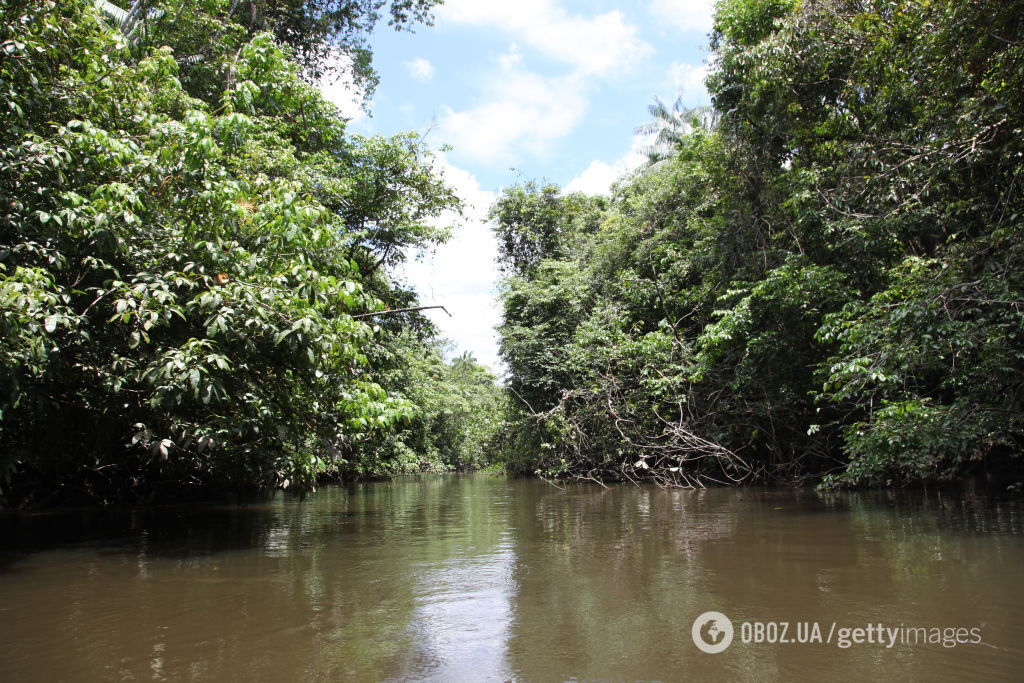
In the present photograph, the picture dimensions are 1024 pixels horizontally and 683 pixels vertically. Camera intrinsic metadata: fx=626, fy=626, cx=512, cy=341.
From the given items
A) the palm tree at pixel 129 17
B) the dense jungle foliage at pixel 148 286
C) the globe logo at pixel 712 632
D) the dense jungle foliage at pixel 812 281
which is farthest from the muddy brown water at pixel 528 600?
the palm tree at pixel 129 17


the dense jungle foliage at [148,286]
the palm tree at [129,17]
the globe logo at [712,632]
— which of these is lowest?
the globe logo at [712,632]

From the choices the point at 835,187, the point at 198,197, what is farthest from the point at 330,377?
the point at 835,187

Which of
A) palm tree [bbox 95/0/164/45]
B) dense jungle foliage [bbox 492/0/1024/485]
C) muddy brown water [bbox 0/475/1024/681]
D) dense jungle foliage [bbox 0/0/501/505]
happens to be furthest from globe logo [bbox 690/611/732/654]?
palm tree [bbox 95/0/164/45]

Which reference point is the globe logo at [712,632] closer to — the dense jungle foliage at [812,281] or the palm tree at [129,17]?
the dense jungle foliage at [812,281]

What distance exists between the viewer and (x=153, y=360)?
17.4 ft

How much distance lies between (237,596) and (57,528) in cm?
504

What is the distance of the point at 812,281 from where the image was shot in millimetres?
9641

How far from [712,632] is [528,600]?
1139 millimetres

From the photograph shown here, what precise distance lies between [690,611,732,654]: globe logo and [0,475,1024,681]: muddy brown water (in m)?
0.03

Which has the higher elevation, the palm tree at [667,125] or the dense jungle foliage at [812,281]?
the palm tree at [667,125]

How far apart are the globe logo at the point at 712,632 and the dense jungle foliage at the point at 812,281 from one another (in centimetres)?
499

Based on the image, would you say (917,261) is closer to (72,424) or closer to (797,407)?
(797,407)

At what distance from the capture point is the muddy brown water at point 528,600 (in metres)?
2.66

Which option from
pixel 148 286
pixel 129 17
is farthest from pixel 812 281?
pixel 129 17
